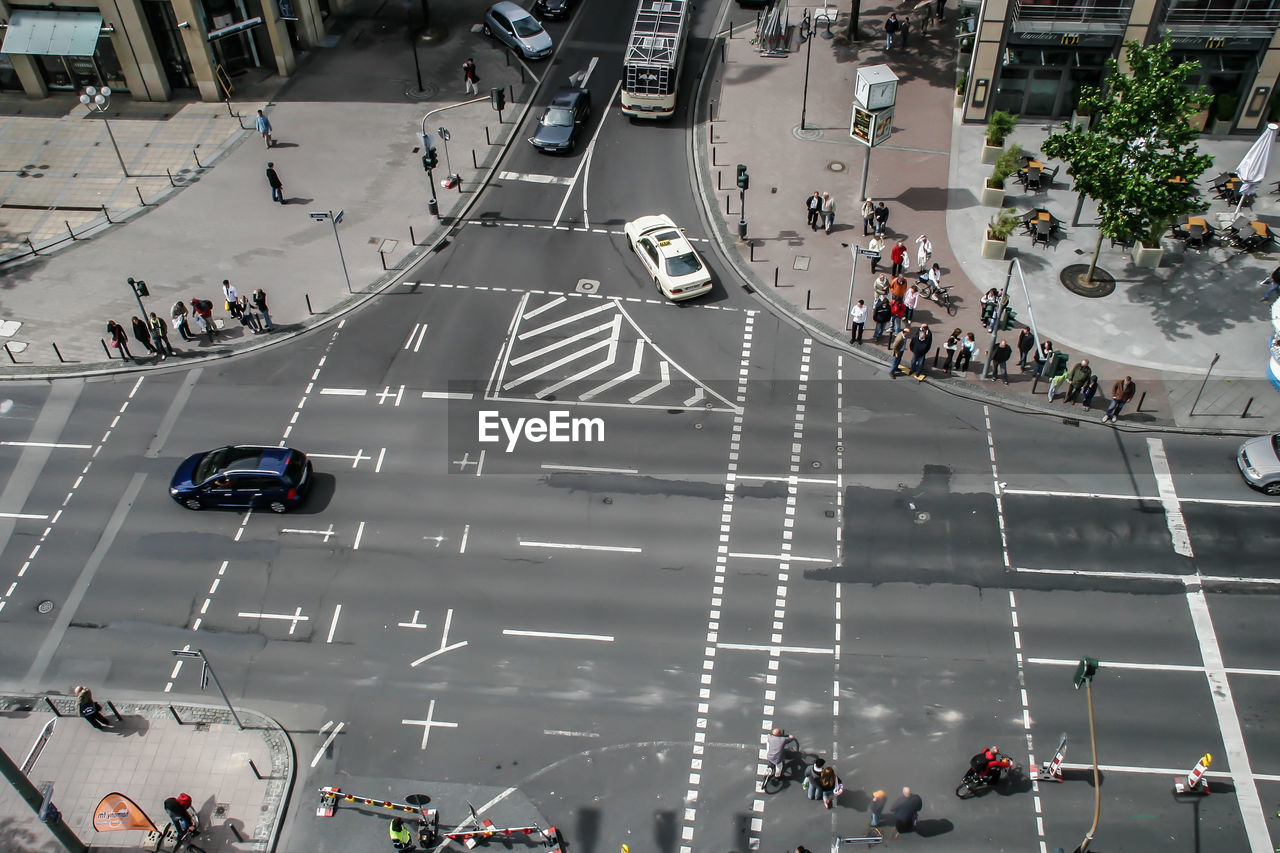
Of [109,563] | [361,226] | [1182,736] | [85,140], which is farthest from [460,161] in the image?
[1182,736]

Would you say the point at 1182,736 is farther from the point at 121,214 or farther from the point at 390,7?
the point at 390,7

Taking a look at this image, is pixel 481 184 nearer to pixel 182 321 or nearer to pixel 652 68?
pixel 652 68

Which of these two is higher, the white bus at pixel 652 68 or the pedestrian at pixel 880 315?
the white bus at pixel 652 68

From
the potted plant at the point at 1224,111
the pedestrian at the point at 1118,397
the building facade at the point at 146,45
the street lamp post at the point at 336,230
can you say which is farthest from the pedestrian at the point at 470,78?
the potted plant at the point at 1224,111

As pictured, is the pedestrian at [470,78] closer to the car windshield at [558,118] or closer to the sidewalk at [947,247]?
the car windshield at [558,118]

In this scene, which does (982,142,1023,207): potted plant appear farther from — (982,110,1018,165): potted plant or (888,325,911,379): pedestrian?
(888,325,911,379): pedestrian

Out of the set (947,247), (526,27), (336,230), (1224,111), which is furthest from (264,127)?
(1224,111)
